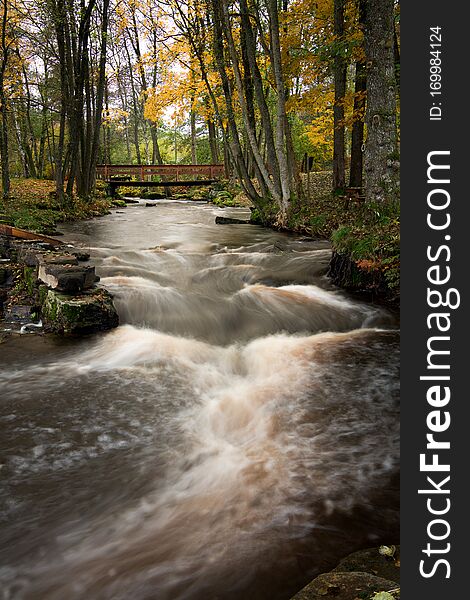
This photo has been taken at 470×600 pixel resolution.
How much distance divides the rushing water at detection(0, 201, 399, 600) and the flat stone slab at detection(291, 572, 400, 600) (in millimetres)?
356

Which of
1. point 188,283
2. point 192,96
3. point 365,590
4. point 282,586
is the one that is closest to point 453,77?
point 365,590

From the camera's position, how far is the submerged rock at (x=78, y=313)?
6.07 m

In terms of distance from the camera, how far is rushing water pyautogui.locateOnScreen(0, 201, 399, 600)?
8.36 feet

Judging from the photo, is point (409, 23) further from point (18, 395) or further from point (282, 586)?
point (18, 395)

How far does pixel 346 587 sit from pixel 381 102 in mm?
8989

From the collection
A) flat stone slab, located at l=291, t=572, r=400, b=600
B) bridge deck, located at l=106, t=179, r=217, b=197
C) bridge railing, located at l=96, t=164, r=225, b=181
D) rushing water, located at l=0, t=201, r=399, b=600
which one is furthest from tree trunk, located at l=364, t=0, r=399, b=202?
bridge railing, located at l=96, t=164, r=225, b=181

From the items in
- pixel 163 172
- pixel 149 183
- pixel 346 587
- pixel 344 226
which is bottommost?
pixel 346 587

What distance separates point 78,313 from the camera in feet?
20.0

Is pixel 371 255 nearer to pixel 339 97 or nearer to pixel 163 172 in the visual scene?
pixel 339 97

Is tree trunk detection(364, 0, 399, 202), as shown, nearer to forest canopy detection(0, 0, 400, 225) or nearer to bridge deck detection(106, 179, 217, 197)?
forest canopy detection(0, 0, 400, 225)

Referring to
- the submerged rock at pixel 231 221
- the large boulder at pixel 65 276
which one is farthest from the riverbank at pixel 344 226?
the large boulder at pixel 65 276

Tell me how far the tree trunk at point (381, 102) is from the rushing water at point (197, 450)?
311cm

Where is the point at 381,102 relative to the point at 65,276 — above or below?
above

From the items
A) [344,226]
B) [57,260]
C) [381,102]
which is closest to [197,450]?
[57,260]
